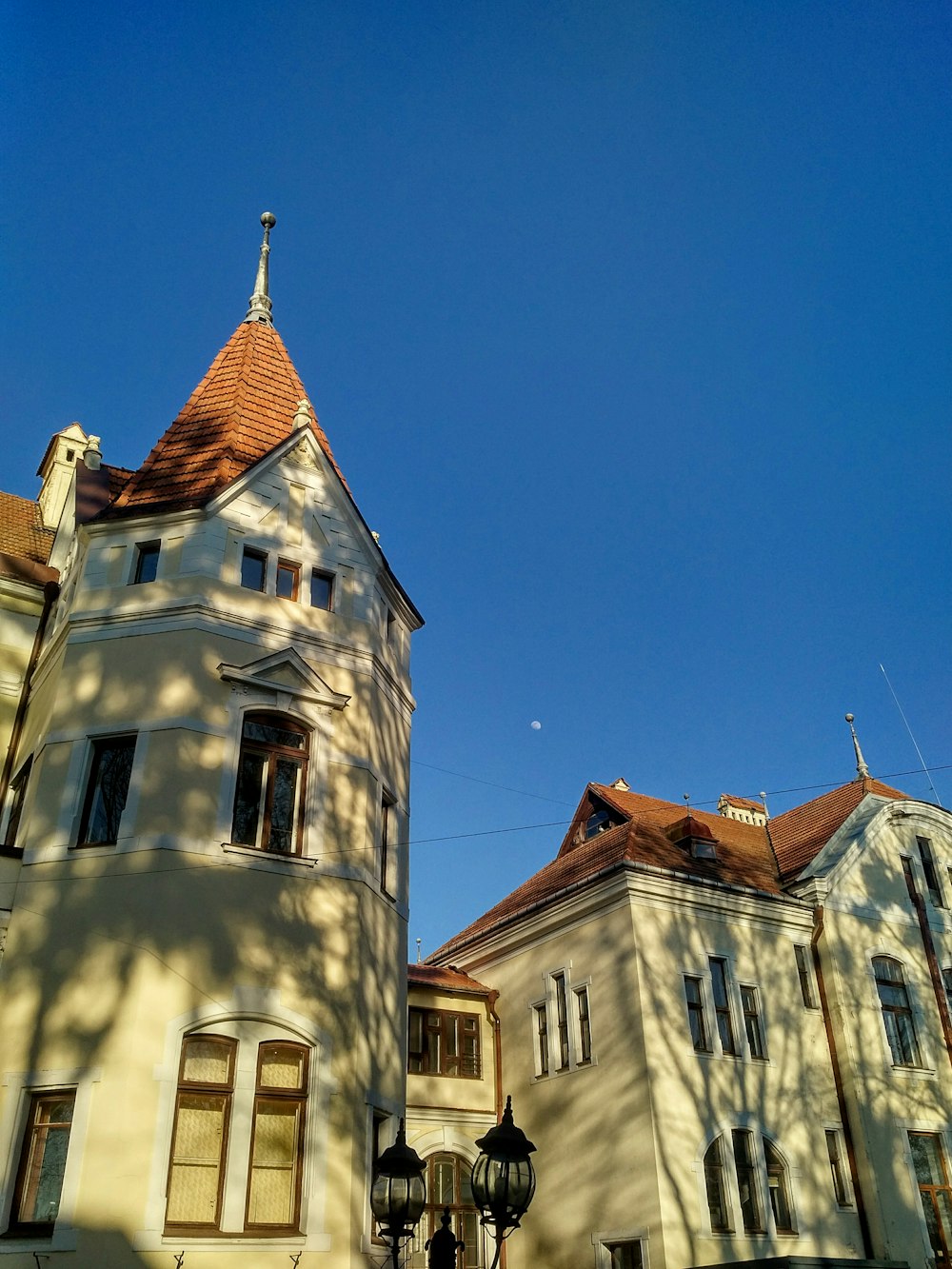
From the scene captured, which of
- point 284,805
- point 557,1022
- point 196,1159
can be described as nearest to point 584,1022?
point 557,1022

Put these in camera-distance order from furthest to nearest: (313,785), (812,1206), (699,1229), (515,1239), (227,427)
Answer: (515,1239) < (812,1206) < (699,1229) < (227,427) < (313,785)

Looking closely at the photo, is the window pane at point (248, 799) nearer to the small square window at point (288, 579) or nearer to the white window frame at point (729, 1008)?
the small square window at point (288, 579)

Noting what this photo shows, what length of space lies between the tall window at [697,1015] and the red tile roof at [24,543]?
1563 centimetres

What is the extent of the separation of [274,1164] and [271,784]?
4.95 m

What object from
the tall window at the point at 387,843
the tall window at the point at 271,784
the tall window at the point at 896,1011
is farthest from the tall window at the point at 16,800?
the tall window at the point at 896,1011

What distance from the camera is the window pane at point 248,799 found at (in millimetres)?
15547

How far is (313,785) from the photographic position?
16.4 meters

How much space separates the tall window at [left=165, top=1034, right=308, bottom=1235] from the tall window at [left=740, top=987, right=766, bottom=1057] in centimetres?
1381

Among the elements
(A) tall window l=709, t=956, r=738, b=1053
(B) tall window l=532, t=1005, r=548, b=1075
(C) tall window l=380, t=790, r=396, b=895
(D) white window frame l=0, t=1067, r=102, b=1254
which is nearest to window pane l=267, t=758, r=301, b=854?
(C) tall window l=380, t=790, r=396, b=895

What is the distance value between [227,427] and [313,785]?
723cm

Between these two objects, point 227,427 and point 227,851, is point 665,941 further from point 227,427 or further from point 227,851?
point 227,427

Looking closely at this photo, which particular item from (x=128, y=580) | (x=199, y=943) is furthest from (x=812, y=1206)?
(x=128, y=580)

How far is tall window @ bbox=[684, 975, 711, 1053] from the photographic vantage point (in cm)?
2392

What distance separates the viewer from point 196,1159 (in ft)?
43.4
